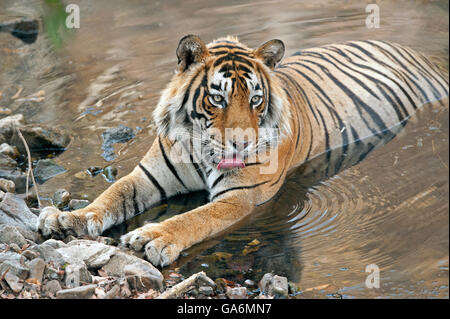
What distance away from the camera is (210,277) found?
3.69 m

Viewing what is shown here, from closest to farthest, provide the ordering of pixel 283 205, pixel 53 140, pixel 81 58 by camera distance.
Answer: pixel 283 205
pixel 53 140
pixel 81 58

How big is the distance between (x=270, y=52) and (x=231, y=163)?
0.80 metres

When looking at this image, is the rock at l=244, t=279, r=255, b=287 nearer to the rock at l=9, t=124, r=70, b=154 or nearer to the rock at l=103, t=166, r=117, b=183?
the rock at l=103, t=166, r=117, b=183

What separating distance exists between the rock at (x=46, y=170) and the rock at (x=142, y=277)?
176 centimetres

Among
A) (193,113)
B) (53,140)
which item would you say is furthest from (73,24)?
(193,113)

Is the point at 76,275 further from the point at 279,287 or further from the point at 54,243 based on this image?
the point at 279,287

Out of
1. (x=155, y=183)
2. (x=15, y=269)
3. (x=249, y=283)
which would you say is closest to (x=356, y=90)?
(x=155, y=183)

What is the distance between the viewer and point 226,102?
13.3ft

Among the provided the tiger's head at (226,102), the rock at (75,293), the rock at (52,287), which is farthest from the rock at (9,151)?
the rock at (75,293)

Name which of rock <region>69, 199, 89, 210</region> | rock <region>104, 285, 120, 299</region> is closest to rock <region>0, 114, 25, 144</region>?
rock <region>69, 199, 89, 210</region>

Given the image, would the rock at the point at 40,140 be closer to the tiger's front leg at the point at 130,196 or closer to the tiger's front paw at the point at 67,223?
the tiger's front leg at the point at 130,196

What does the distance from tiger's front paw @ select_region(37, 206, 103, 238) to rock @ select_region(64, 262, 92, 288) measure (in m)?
0.52
